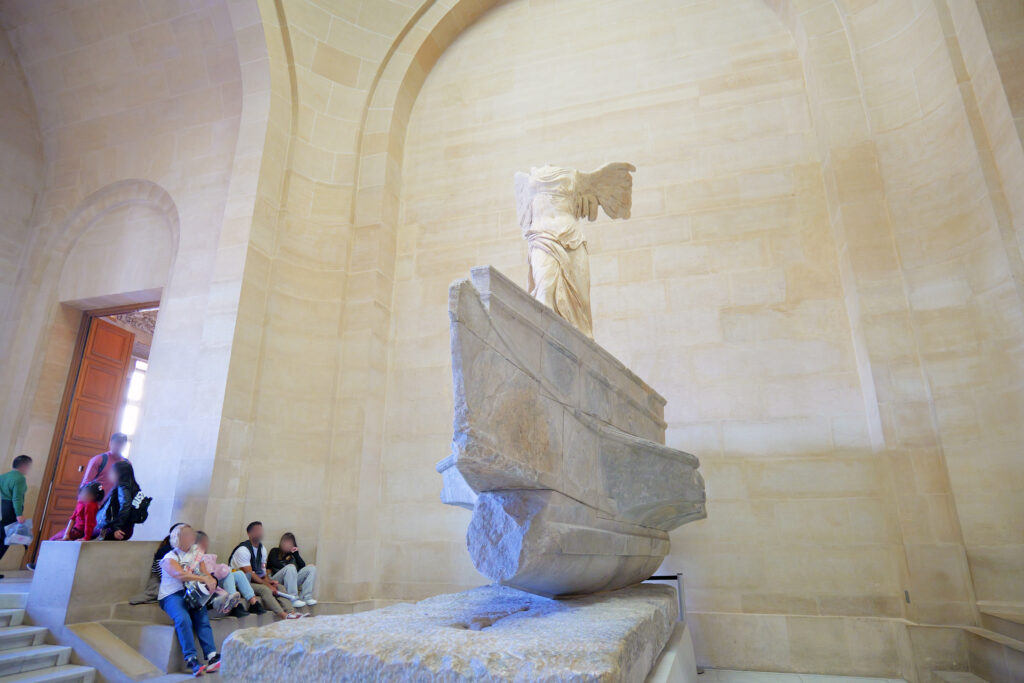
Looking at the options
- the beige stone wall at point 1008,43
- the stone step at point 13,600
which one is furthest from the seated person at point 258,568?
the beige stone wall at point 1008,43

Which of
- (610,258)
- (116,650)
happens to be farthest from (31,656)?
(610,258)

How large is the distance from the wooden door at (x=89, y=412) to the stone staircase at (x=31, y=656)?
11.7 ft

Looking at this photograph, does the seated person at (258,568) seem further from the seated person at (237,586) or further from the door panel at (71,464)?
the door panel at (71,464)

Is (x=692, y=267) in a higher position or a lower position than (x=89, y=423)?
higher

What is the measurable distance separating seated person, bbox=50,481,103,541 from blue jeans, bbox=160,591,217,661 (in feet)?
4.09

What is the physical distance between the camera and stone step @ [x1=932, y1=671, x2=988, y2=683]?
184 inches

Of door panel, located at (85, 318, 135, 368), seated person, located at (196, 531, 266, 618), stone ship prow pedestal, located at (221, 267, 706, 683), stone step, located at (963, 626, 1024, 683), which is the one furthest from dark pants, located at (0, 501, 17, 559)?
stone step, located at (963, 626, 1024, 683)

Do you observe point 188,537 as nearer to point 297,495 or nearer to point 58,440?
point 297,495

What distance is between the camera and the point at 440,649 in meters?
1.86

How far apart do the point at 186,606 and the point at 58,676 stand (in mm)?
863

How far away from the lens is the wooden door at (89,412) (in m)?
7.98

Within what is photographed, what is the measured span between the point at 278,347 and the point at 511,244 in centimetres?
317

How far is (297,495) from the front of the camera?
22.8 ft

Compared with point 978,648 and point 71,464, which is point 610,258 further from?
point 71,464
